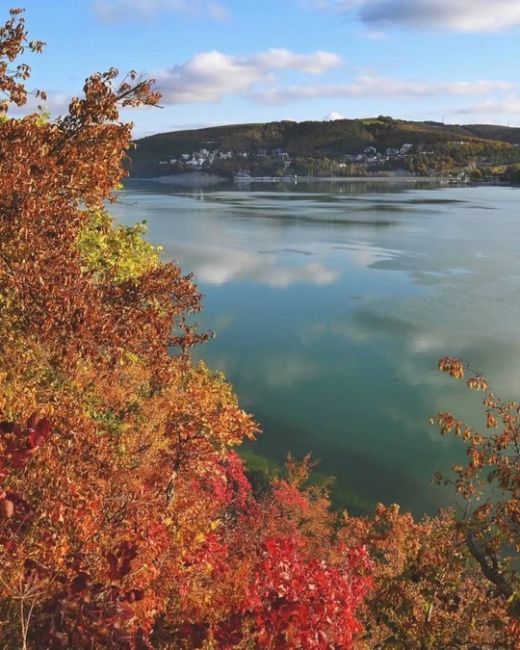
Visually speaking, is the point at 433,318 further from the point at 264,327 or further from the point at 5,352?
the point at 5,352

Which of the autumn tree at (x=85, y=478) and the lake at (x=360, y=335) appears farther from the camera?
the lake at (x=360, y=335)

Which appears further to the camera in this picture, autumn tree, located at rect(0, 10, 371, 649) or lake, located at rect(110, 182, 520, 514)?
lake, located at rect(110, 182, 520, 514)

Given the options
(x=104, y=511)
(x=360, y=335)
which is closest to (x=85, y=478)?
(x=104, y=511)

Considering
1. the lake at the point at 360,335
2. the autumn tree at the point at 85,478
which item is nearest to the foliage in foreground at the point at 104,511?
the autumn tree at the point at 85,478

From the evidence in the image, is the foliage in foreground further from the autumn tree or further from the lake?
the lake

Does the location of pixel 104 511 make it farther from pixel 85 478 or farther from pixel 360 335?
pixel 360 335

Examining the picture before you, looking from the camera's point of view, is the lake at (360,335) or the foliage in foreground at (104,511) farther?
the lake at (360,335)

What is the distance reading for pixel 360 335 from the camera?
34688 mm

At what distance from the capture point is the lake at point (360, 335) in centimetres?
2256

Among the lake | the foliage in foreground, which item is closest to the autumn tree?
the foliage in foreground

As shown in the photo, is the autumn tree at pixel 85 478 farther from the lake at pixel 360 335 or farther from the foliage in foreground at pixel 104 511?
the lake at pixel 360 335

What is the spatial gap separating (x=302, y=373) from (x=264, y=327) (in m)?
8.10

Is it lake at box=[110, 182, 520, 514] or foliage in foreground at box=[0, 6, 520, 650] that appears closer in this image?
foliage in foreground at box=[0, 6, 520, 650]

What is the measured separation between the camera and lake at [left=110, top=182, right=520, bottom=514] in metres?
22.6
